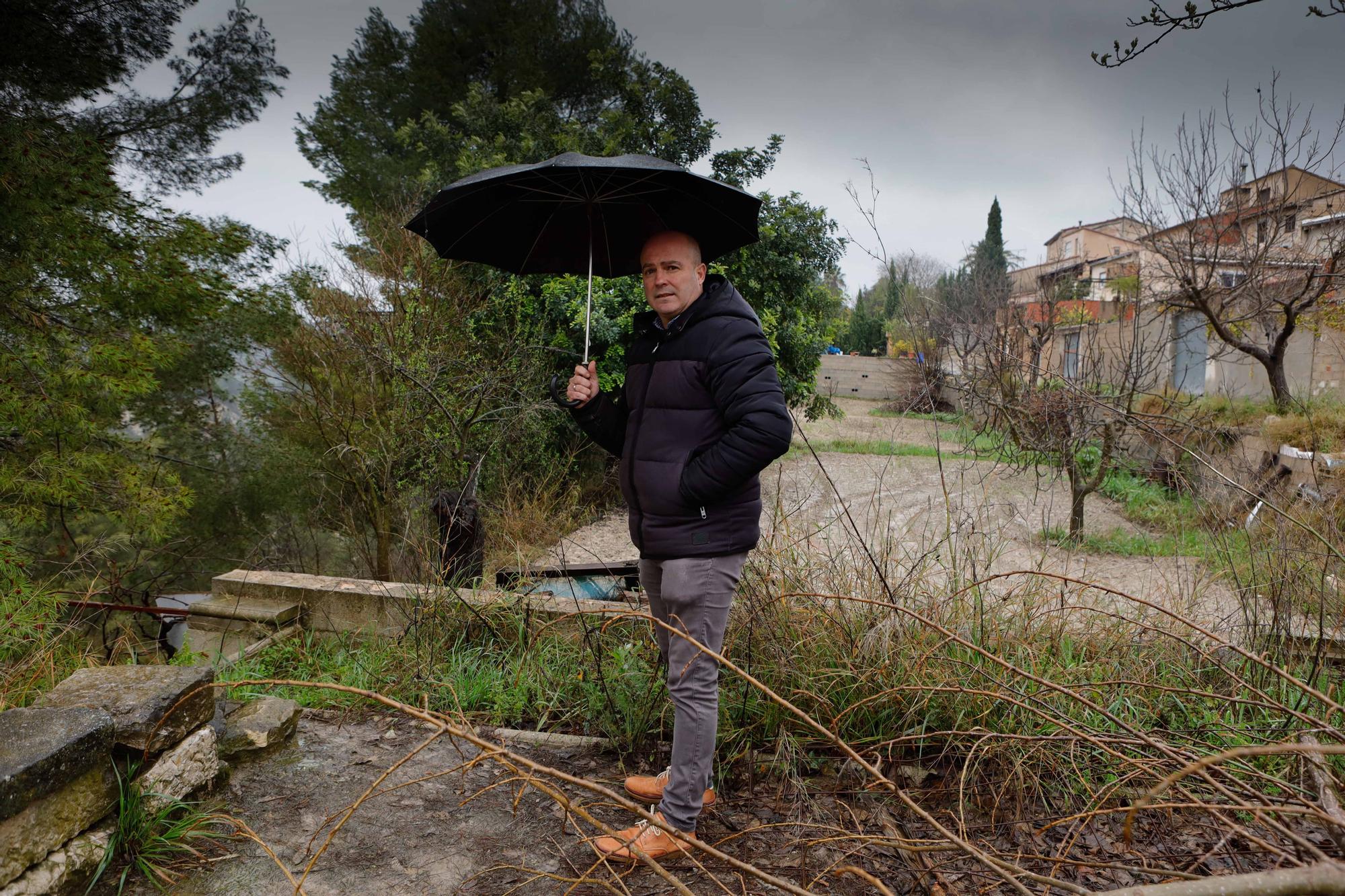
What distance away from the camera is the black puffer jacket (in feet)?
6.89

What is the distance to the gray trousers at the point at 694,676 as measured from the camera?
7.09 ft

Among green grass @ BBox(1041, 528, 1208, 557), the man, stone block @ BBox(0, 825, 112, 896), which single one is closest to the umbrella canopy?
the man

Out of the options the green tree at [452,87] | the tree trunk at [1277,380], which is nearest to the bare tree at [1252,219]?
the tree trunk at [1277,380]

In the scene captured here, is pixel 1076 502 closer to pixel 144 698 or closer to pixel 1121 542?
pixel 1121 542

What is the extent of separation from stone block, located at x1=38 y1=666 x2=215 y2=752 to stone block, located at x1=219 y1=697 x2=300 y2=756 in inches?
11.2

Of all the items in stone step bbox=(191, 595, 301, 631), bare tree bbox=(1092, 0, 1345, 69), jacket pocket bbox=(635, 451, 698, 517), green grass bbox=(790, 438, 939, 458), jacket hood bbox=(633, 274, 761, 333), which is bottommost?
green grass bbox=(790, 438, 939, 458)

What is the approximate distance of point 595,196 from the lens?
8.28 feet

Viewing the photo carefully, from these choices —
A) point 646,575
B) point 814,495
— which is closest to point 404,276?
point 814,495

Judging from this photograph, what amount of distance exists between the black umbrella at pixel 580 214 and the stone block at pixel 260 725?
64.9 inches

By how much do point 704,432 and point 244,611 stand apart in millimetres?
3859

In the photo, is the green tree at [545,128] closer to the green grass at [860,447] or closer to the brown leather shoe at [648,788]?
the green grass at [860,447]

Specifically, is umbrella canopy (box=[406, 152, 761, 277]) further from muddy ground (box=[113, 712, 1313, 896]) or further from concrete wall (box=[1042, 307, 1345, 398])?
concrete wall (box=[1042, 307, 1345, 398])

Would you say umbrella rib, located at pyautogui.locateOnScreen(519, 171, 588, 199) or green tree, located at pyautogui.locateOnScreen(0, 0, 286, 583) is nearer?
umbrella rib, located at pyautogui.locateOnScreen(519, 171, 588, 199)

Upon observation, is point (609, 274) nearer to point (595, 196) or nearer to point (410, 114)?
point (595, 196)
